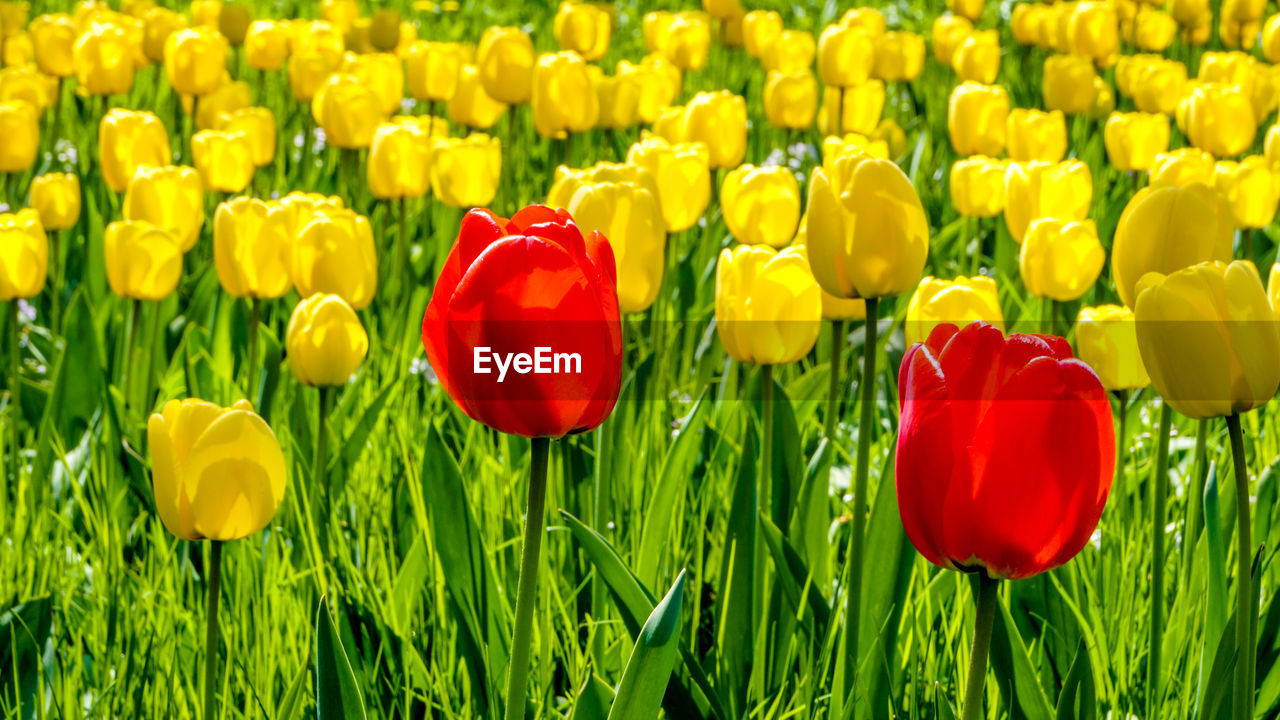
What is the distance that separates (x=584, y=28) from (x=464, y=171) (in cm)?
153

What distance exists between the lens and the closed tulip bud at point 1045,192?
104 inches

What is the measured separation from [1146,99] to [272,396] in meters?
3.10

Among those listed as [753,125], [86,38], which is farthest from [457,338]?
[753,125]

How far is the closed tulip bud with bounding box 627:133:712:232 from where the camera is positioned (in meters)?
2.69

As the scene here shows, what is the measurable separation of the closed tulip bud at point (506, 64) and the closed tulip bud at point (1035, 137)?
1.30 metres

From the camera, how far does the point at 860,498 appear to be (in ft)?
5.07

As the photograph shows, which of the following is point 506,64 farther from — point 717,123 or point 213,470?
point 213,470

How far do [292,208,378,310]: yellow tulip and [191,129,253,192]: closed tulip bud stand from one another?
994 millimetres

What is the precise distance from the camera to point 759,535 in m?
1.85

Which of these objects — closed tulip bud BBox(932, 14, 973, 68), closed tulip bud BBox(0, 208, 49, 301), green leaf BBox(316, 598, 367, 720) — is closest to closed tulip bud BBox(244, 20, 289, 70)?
closed tulip bud BBox(0, 208, 49, 301)

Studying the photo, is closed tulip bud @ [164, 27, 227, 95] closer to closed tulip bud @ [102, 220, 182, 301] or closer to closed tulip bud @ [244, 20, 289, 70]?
closed tulip bud @ [244, 20, 289, 70]

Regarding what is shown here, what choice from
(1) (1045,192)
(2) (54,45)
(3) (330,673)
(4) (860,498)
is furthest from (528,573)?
(2) (54,45)

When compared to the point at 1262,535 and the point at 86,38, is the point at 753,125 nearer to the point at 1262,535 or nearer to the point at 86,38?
the point at 86,38

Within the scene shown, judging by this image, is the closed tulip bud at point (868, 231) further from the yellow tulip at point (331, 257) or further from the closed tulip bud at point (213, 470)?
the yellow tulip at point (331, 257)
